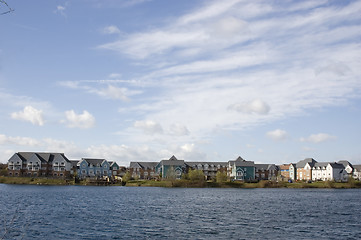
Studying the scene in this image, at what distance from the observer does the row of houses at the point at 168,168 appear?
495 ft

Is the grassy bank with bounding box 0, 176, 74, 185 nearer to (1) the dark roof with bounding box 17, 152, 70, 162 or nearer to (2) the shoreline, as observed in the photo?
(2) the shoreline

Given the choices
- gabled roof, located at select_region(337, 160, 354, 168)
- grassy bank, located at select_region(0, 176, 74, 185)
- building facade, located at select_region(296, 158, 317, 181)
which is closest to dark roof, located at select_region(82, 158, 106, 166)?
grassy bank, located at select_region(0, 176, 74, 185)

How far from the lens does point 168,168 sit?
6319 inches

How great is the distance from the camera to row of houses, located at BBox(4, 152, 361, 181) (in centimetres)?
15075

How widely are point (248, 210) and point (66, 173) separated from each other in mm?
112961

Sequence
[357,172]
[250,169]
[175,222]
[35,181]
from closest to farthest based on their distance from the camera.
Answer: [175,222]
[35,181]
[250,169]
[357,172]

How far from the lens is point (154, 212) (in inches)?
2109

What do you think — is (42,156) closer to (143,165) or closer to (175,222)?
(143,165)

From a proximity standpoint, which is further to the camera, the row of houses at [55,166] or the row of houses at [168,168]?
the row of houses at [168,168]

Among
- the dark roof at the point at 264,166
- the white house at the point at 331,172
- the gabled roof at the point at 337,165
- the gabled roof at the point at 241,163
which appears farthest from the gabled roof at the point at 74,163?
the gabled roof at the point at 337,165

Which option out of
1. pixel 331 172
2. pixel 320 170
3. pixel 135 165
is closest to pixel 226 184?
pixel 135 165

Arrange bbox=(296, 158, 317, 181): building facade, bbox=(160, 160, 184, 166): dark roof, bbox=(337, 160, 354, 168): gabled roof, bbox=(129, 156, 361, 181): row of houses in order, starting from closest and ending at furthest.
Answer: bbox=(160, 160, 184, 166): dark roof → bbox=(129, 156, 361, 181): row of houses → bbox=(296, 158, 317, 181): building facade → bbox=(337, 160, 354, 168): gabled roof

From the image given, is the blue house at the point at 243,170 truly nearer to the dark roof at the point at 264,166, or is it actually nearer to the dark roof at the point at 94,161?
the dark roof at the point at 264,166

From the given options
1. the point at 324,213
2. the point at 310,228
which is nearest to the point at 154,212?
the point at 310,228
